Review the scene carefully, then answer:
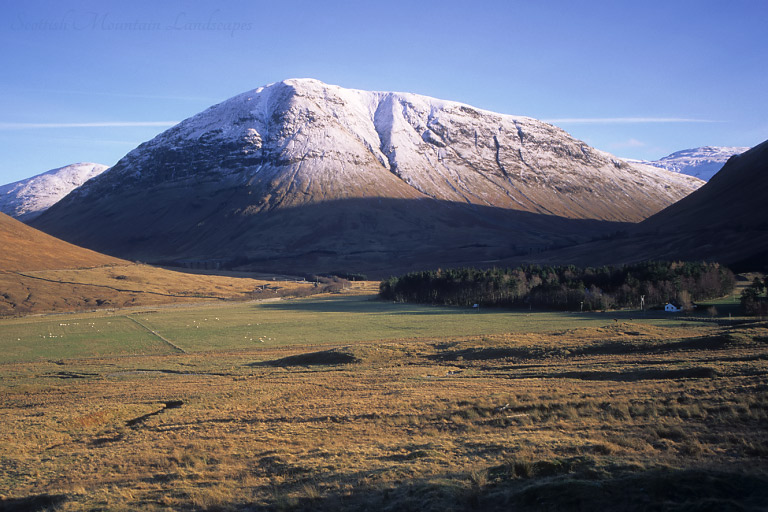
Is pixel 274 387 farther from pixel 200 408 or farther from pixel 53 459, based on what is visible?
pixel 53 459

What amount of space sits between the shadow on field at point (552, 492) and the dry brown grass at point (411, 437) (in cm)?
4

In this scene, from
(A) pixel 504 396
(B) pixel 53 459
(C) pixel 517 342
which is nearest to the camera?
(B) pixel 53 459

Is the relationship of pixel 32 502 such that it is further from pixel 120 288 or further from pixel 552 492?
pixel 120 288

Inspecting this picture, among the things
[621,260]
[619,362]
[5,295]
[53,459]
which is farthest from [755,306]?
[5,295]

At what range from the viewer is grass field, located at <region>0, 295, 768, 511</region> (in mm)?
13062

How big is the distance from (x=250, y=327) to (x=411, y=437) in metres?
63.8

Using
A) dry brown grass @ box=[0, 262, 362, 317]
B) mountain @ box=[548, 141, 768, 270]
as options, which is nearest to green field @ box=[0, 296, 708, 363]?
dry brown grass @ box=[0, 262, 362, 317]

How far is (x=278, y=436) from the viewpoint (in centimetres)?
2103

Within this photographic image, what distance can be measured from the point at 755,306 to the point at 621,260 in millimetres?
103762

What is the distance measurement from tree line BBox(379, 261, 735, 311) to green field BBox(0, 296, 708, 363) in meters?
8.12

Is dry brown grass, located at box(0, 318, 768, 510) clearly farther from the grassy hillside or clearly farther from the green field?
the grassy hillside

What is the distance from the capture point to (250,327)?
263 feet

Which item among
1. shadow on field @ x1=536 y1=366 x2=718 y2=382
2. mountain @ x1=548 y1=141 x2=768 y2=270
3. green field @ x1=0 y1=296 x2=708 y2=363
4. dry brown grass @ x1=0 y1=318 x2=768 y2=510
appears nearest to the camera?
dry brown grass @ x1=0 y1=318 x2=768 y2=510

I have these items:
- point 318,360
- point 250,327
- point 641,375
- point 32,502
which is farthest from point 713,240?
point 32,502
